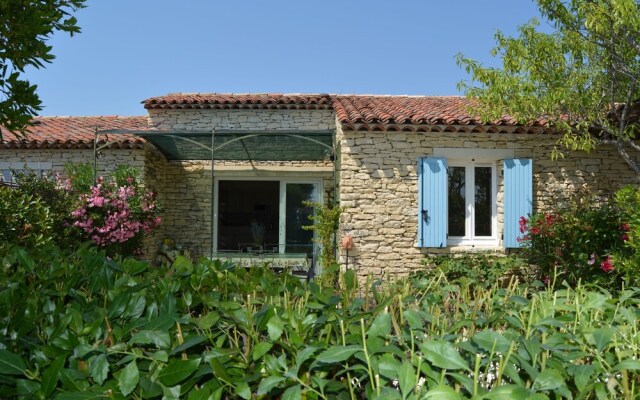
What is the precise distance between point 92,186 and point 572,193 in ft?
32.6

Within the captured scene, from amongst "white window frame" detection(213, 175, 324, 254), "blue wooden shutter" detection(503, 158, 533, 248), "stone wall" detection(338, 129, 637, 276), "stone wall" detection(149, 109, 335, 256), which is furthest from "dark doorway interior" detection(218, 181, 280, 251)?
"blue wooden shutter" detection(503, 158, 533, 248)

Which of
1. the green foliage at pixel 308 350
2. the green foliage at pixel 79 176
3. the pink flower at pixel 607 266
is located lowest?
the pink flower at pixel 607 266

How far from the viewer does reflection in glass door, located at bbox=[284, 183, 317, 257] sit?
46.2ft

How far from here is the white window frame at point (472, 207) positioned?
33.8 feet

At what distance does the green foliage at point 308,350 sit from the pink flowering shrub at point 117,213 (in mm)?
9733

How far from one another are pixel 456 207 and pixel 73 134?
961 centimetres

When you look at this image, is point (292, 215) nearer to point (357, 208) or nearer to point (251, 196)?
point (251, 196)

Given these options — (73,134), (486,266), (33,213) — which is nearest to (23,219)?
(33,213)

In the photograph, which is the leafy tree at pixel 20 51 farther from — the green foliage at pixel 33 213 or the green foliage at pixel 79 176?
the green foliage at pixel 79 176

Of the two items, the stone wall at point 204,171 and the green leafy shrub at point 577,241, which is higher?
the stone wall at point 204,171

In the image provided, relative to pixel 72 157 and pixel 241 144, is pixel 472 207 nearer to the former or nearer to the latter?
pixel 241 144

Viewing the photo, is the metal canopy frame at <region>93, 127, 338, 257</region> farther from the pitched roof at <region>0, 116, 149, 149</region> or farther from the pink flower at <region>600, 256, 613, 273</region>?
the pink flower at <region>600, 256, 613, 273</region>

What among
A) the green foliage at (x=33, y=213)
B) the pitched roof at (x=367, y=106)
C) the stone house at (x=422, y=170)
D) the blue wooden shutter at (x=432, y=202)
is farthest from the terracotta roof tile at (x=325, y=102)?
the green foliage at (x=33, y=213)

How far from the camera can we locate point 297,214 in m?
14.1
